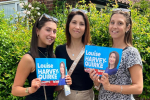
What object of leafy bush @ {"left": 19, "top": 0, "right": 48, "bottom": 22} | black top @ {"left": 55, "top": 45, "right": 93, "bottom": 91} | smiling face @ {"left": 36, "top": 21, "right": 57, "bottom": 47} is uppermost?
leafy bush @ {"left": 19, "top": 0, "right": 48, "bottom": 22}

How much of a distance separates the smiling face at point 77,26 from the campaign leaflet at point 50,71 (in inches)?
23.2

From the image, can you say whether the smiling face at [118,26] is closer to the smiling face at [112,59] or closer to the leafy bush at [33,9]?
the smiling face at [112,59]

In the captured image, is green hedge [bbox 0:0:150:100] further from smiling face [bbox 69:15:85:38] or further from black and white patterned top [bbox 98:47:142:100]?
black and white patterned top [bbox 98:47:142:100]

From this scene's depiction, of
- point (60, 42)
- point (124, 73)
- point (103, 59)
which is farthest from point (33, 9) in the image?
point (124, 73)

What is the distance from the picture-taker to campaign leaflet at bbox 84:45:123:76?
1925 mm

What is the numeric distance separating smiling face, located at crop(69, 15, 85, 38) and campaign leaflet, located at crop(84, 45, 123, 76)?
1.60 feet

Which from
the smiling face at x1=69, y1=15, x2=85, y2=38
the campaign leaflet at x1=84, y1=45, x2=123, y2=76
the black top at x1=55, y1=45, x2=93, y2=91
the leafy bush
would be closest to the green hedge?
the smiling face at x1=69, y1=15, x2=85, y2=38

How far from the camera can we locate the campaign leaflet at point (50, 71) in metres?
1.99

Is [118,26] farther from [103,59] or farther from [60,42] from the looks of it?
[60,42]

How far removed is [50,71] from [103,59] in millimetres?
598

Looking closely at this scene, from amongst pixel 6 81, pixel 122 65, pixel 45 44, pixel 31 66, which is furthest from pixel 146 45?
pixel 6 81

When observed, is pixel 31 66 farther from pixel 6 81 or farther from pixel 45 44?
pixel 6 81

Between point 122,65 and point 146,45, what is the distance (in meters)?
A: 1.30

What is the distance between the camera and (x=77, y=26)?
2467mm
